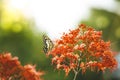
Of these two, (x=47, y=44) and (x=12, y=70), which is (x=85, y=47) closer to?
(x=47, y=44)

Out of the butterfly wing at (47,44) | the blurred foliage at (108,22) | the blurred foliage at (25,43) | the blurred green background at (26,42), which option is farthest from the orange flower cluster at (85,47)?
the blurred foliage at (108,22)

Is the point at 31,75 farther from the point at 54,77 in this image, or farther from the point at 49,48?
the point at 54,77

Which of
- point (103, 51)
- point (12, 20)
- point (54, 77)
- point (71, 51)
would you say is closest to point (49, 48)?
point (71, 51)

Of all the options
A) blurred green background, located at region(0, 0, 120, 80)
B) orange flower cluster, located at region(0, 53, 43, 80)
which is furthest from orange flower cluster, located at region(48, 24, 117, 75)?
blurred green background, located at region(0, 0, 120, 80)

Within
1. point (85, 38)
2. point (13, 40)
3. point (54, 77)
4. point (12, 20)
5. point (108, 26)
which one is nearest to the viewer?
point (85, 38)

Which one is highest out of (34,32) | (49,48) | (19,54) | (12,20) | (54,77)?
(12,20)

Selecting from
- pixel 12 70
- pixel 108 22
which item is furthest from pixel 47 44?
pixel 108 22

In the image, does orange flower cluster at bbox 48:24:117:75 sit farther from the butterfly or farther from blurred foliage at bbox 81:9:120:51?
blurred foliage at bbox 81:9:120:51
